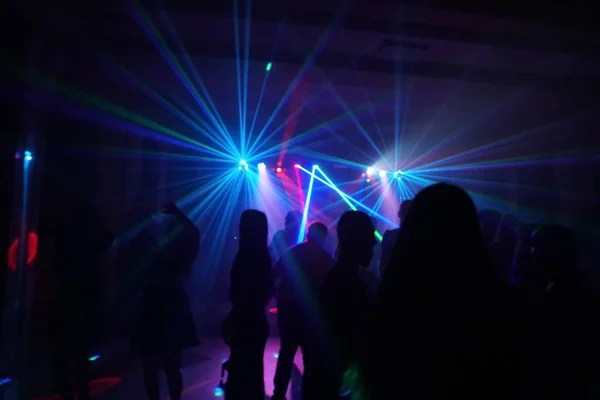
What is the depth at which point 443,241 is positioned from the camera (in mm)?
1194

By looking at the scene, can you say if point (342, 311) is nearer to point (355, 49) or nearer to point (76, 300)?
point (76, 300)

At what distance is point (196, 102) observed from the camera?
26.5ft

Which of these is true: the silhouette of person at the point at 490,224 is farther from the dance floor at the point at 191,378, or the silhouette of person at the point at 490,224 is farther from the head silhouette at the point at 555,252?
the dance floor at the point at 191,378

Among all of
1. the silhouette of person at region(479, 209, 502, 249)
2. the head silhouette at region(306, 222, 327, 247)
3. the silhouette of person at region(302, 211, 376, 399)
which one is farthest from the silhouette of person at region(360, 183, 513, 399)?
the silhouette of person at region(479, 209, 502, 249)

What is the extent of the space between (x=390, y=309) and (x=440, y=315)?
143mm

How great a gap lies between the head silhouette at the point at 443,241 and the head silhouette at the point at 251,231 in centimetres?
167

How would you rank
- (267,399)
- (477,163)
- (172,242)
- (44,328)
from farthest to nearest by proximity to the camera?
1. (477,163)
2. (44,328)
3. (267,399)
4. (172,242)

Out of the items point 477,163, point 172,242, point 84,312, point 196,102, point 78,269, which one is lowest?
point 84,312

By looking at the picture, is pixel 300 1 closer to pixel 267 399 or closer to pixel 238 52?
pixel 238 52

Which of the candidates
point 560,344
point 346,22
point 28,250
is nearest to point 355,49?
point 346,22

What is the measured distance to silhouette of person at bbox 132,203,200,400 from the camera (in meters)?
3.10

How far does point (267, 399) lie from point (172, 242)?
1838 millimetres

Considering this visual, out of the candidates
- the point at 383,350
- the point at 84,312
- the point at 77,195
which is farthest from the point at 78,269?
the point at 383,350

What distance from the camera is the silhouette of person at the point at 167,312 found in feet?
10.2
